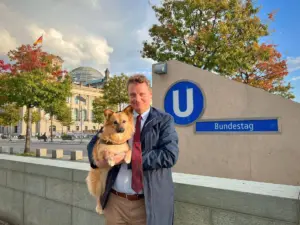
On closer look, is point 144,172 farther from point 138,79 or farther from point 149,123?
point 138,79

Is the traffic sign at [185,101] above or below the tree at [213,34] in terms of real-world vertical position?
below

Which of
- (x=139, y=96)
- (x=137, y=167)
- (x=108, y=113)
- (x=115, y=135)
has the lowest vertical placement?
(x=137, y=167)

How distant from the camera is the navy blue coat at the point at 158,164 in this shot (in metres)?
2.01

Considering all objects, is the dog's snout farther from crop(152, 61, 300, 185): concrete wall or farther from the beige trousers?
crop(152, 61, 300, 185): concrete wall

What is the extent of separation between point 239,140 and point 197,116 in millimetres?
1342

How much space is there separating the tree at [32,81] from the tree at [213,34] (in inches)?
312

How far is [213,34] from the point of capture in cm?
1537

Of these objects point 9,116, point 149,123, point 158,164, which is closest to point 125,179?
point 158,164

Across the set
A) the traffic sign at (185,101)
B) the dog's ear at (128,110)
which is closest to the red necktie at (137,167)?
the dog's ear at (128,110)

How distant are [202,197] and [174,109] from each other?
5.64 m

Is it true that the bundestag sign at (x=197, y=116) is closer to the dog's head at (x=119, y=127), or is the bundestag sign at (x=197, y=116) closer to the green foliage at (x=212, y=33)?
the dog's head at (x=119, y=127)

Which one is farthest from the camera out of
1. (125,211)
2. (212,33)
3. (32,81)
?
(32,81)

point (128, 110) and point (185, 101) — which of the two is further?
point (185, 101)

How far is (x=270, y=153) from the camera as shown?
654 centimetres
